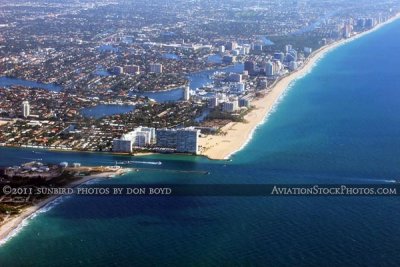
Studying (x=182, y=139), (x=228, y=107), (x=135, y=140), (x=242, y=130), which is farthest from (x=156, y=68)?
(x=182, y=139)

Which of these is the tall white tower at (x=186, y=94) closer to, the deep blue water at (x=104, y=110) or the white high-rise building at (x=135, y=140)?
the deep blue water at (x=104, y=110)

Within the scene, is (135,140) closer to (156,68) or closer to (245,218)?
(245,218)

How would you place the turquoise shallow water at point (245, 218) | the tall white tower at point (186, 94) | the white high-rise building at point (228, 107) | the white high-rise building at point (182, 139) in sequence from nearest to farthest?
1. the turquoise shallow water at point (245, 218)
2. the white high-rise building at point (182, 139)
3. the white high-rise building at point (228, 107)
4. the tall white tower at point (186, 94)

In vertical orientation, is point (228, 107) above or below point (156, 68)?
below

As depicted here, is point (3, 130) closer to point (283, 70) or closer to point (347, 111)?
point (347, 111)

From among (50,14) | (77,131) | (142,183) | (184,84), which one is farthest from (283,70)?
(50,14)

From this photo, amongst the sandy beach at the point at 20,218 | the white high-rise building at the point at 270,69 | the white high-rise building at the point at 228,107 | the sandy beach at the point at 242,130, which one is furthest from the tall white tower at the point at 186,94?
the sandy beach at the point at 20,218

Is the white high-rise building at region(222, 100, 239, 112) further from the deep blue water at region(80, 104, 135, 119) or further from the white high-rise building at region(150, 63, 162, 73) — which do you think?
the white high-rise building at region(150, 63, 162, 73)
